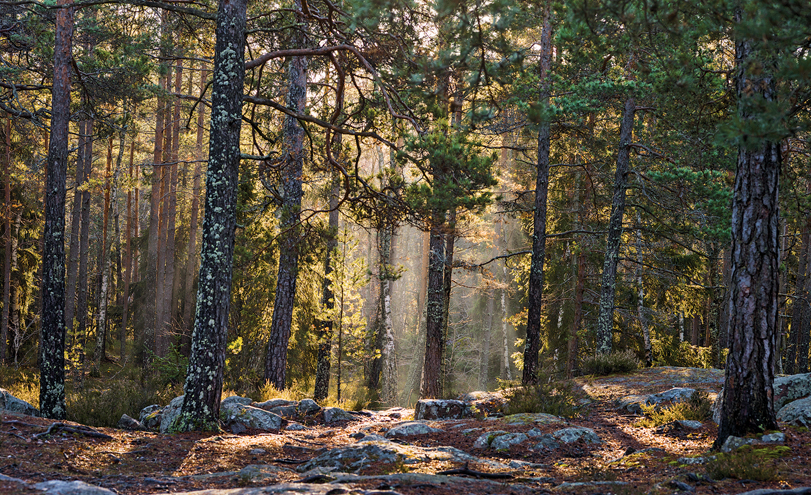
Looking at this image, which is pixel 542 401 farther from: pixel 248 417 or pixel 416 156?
pixel 248 417

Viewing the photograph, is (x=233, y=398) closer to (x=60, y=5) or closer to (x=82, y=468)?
(x=82, y=468)

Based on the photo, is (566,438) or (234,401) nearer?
(566,438)

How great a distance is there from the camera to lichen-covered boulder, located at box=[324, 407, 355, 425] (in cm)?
1007

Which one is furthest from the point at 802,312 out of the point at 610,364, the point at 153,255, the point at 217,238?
the point at 153,255

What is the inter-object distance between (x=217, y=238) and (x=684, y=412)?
753cm

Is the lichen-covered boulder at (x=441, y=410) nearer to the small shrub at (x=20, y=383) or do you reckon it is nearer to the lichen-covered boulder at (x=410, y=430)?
the lichen-covered boulder at (x=410, y=430)

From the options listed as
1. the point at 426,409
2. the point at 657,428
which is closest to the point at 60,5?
the point at 426,409

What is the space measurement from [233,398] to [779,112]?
9.01 metres

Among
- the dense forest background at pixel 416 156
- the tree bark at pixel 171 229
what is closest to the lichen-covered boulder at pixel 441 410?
the dense forest background at pixel 416 156

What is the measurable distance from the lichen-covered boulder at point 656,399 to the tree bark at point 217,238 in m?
7.12

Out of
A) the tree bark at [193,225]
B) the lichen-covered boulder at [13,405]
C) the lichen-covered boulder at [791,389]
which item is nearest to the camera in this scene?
the lichen-covered boulder at [791,389]

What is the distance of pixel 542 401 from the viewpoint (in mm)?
9469

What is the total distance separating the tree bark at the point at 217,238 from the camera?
7.39 m

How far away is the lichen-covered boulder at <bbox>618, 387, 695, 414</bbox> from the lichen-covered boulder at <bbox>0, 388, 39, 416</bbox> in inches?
405
